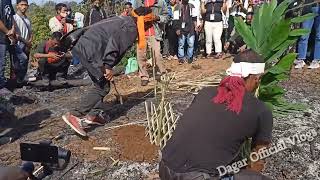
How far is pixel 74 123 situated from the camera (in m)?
5.11

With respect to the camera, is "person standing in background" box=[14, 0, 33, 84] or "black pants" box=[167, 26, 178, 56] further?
"black pants" box=[167, 26, 178, 56]

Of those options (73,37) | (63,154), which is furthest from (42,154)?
(73,37)

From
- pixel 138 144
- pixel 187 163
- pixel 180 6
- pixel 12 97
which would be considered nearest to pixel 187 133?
pixel 187 163

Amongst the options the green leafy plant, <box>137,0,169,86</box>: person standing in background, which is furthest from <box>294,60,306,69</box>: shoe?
the green leafy plant

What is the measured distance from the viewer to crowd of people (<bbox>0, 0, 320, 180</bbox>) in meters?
2.97

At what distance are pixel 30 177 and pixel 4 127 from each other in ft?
13.4

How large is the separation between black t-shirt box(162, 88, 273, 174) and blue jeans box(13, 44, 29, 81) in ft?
18.7

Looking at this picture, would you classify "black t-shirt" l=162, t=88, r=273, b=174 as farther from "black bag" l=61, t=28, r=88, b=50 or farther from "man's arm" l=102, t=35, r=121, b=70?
"black bag" l=61, t=28, r=88, b=50

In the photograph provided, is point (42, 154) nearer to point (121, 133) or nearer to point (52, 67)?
point (121, 133)

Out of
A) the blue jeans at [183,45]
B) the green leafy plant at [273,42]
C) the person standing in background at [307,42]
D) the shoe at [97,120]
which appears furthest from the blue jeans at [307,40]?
the shoe at [97,120]

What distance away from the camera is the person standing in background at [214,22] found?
32.3ft

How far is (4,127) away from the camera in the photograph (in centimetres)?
616

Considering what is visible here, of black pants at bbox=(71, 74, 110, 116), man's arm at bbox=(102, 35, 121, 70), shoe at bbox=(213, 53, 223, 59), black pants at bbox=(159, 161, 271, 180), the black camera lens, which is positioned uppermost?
the black camera lens

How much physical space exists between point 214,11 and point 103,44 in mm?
5099
